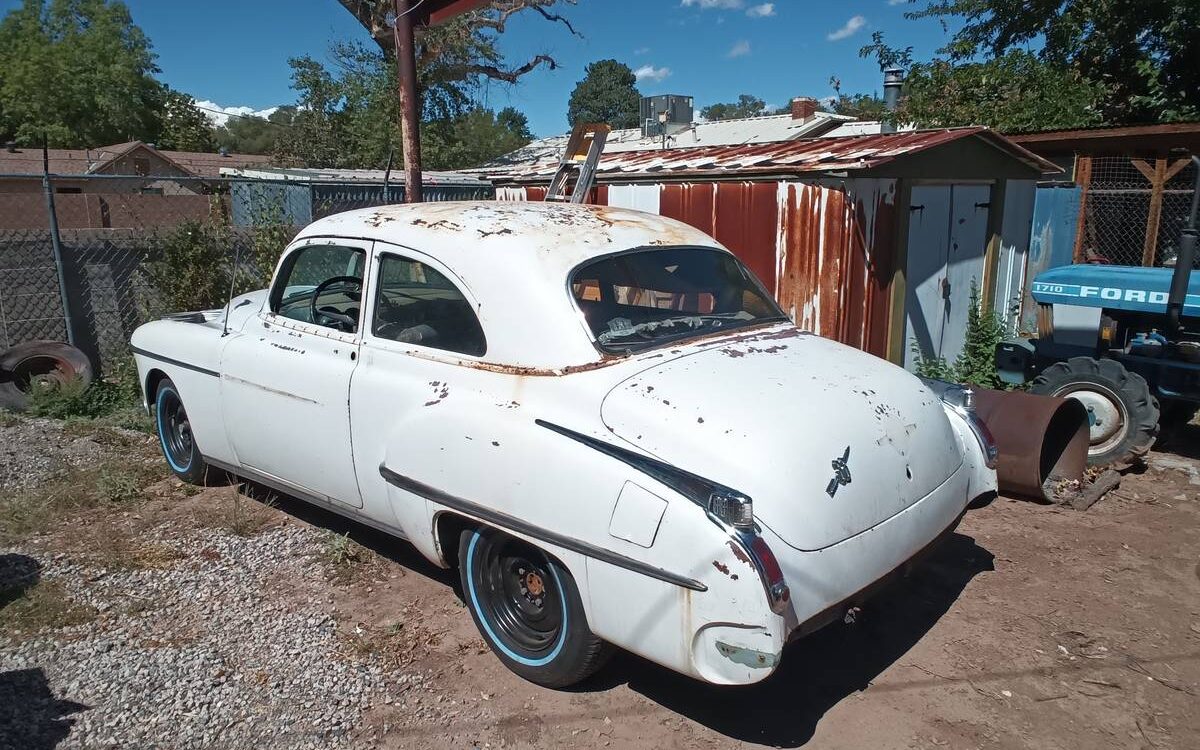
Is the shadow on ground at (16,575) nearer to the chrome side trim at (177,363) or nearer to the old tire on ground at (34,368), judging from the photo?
the chrome side trim at (177,363)

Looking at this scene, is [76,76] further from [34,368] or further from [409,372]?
[409,372]

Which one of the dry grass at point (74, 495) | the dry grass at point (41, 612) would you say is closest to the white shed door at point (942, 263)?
the dry grass at point (74, 495)

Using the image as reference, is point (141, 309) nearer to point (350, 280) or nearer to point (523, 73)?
point (350, 280)

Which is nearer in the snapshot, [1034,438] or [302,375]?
[302,375]

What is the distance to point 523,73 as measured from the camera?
24984 millimetres

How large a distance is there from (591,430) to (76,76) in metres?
58.2

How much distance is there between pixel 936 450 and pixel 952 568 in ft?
4.65

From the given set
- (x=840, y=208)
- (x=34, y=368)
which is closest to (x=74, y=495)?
(x=34, y=368)

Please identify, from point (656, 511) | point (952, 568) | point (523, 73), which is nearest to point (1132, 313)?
point (952, 568)

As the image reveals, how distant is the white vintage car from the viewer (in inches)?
104

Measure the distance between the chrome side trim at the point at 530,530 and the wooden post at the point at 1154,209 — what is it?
11078 mm

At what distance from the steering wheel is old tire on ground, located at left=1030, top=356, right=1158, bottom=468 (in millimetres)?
4618

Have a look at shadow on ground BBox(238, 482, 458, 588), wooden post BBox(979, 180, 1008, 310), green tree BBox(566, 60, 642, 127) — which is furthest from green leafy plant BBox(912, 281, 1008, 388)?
green tree BBox(566, 60, 642, 127)

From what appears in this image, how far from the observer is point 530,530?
9.82ft
